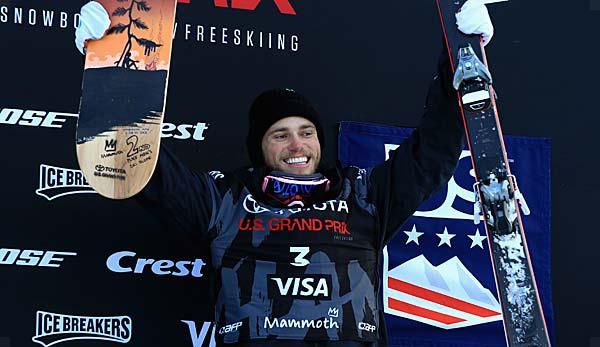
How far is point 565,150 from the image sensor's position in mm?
3537

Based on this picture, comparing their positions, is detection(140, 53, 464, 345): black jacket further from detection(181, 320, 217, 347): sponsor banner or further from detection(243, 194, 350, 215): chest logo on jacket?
detection(181, 320, 217, 347): sponsor banner

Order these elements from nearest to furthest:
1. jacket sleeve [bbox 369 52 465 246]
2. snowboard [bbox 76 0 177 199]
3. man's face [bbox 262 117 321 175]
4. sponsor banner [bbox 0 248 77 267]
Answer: snowboard [bbox 76 0 177 199] < jacket sleeve [bbox 369 52 465 246] < man's face [bbox 262 117 321 175] < sponsor banner [bbox 0 248 77 267]

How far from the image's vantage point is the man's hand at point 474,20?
2732 millimetres

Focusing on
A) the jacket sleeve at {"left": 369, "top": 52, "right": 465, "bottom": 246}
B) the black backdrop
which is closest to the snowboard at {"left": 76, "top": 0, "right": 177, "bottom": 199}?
the black backdrop

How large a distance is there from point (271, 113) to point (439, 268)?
87 centimetres

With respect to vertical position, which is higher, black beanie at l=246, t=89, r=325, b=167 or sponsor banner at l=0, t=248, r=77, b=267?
black beanie at l=246, t=89, r=325, b=167

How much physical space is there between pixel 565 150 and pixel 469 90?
1.01m

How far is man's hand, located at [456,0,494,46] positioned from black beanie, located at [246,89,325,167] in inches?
20.7

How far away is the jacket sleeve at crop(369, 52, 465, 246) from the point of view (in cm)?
275

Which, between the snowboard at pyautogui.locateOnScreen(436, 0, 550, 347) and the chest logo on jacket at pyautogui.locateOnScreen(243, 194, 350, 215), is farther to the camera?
the chest logo on jacket at pyautogui.locateOnScreen(243, 194, 350, 215)

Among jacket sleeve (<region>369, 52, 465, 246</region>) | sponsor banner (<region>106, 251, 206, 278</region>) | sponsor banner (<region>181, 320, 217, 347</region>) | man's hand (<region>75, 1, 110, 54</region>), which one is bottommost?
sponsor banner (<region>181, 320, 217, 347</region>)

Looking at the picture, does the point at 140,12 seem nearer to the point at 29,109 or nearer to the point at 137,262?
the point at 29,109

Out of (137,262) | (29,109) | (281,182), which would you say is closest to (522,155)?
(281,182)

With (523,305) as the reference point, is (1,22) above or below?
above
